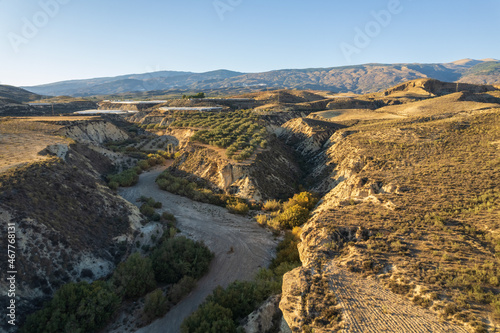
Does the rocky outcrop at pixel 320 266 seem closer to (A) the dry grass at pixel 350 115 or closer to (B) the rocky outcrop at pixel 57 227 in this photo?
(B) the rocky outcrop at pixel 57 227

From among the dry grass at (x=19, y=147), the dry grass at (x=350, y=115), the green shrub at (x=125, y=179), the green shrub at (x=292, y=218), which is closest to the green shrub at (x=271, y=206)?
the green shrub at (x=292, y=218)

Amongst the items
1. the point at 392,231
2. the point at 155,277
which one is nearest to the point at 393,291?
the point at 392,231

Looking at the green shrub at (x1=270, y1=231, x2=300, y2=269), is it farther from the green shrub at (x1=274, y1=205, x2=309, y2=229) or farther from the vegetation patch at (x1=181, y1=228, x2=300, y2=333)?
the green shrub at (x1=274, y1=205, x2=309, y2=229)

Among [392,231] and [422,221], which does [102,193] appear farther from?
[422,221]

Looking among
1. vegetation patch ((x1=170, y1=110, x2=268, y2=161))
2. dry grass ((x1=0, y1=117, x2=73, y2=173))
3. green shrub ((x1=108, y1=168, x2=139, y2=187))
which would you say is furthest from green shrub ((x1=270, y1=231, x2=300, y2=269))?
green shrub ((x1=108, y1=168, x2=139, y2=187))

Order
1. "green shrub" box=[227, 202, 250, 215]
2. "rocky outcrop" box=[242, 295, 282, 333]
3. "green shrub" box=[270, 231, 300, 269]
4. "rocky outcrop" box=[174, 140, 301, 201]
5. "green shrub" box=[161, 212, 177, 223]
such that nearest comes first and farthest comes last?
"rocky outcrop" box=[242, 295, 282, 333] < "green shrub" box=[270, 231, 300, 269] < "green shrub" box=[161, 212, 177, 223] < "green shrub" box=[227, 202, 250, 215] < "rocky outcrop" box=[174, 140, 301, 201]

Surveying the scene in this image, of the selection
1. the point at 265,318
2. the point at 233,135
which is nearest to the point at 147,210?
the point at 265,318
